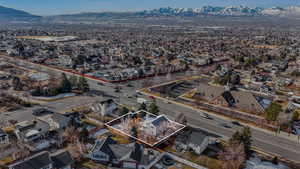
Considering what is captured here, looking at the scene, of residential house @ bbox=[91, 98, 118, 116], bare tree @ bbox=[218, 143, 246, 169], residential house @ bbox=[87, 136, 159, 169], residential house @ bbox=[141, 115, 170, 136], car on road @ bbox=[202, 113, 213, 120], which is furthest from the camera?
car on road @ bbox=[202, 113, 213, 120]

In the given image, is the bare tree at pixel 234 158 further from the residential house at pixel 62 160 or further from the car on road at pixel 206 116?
the residential house at pixel 62 160

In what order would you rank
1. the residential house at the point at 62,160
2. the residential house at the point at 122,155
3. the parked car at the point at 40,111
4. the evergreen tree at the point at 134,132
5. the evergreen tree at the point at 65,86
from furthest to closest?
1. the evergreen tree at the point at 65,86
2. the parked car at the point at 40,111
3. the evergreen tree at the point at 134,132
4. the residential house at the point at 122,155
5. the residential house at the point at 62,160

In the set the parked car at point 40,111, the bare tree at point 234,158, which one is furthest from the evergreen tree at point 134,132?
the parked car at point 40,111

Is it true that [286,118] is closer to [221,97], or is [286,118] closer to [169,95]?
[221,97]

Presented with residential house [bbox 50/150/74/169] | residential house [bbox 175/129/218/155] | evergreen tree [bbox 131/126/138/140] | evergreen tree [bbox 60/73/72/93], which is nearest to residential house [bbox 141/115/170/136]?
evergreen tree [bbox 131/126/138/140]

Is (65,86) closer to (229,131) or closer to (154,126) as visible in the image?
(154,126)

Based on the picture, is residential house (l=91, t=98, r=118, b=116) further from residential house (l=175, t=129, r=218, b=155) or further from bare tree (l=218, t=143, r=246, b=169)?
bare tree (l=218, t=143, r=246, b=169)

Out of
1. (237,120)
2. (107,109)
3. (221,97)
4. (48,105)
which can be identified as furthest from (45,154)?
(221,97)

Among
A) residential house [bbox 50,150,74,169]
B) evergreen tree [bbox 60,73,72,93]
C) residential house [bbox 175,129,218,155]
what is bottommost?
residential house [bbox 175,129,218,155]

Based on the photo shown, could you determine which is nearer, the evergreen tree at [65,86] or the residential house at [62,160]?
the residential house at [62,160]
